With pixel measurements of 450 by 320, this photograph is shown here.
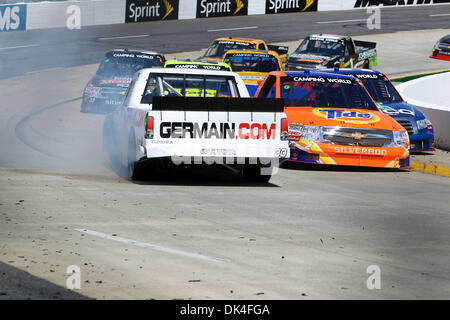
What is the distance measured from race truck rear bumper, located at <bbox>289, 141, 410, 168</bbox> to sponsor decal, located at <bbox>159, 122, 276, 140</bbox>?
7.08 feet

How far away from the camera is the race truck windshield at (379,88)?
58.2 feet

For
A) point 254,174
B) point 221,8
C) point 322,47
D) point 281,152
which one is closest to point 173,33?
point 221,8

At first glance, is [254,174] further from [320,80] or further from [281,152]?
[320,80]

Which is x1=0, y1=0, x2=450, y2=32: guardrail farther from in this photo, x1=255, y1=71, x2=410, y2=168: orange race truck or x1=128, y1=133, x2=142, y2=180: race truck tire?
x1=128, y1=133, x2=142, y2=180: race truck tire

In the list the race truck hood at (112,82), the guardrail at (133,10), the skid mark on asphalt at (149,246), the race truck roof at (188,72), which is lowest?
the skid mark on asphalt at (149,246)

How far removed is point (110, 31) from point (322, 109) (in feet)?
79.4

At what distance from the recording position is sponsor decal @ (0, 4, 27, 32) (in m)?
34.7

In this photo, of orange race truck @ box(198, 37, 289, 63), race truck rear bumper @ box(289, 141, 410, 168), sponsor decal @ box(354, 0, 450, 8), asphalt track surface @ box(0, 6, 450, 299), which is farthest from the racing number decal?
sponsor decal @ box(354, 0, 450, 8)

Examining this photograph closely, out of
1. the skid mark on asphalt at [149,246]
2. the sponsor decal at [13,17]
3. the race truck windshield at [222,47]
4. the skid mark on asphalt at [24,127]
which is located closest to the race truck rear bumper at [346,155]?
the skid mark on asphalt at [24,127]

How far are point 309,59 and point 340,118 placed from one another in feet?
41.6

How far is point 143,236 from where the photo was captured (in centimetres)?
858

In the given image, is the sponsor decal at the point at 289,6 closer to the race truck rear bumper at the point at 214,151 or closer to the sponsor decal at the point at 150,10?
the sponsor decal at the point at 150,10

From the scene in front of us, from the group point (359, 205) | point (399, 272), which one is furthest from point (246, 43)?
point (399, 272)

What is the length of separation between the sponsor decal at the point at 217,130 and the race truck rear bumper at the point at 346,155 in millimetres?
2158
